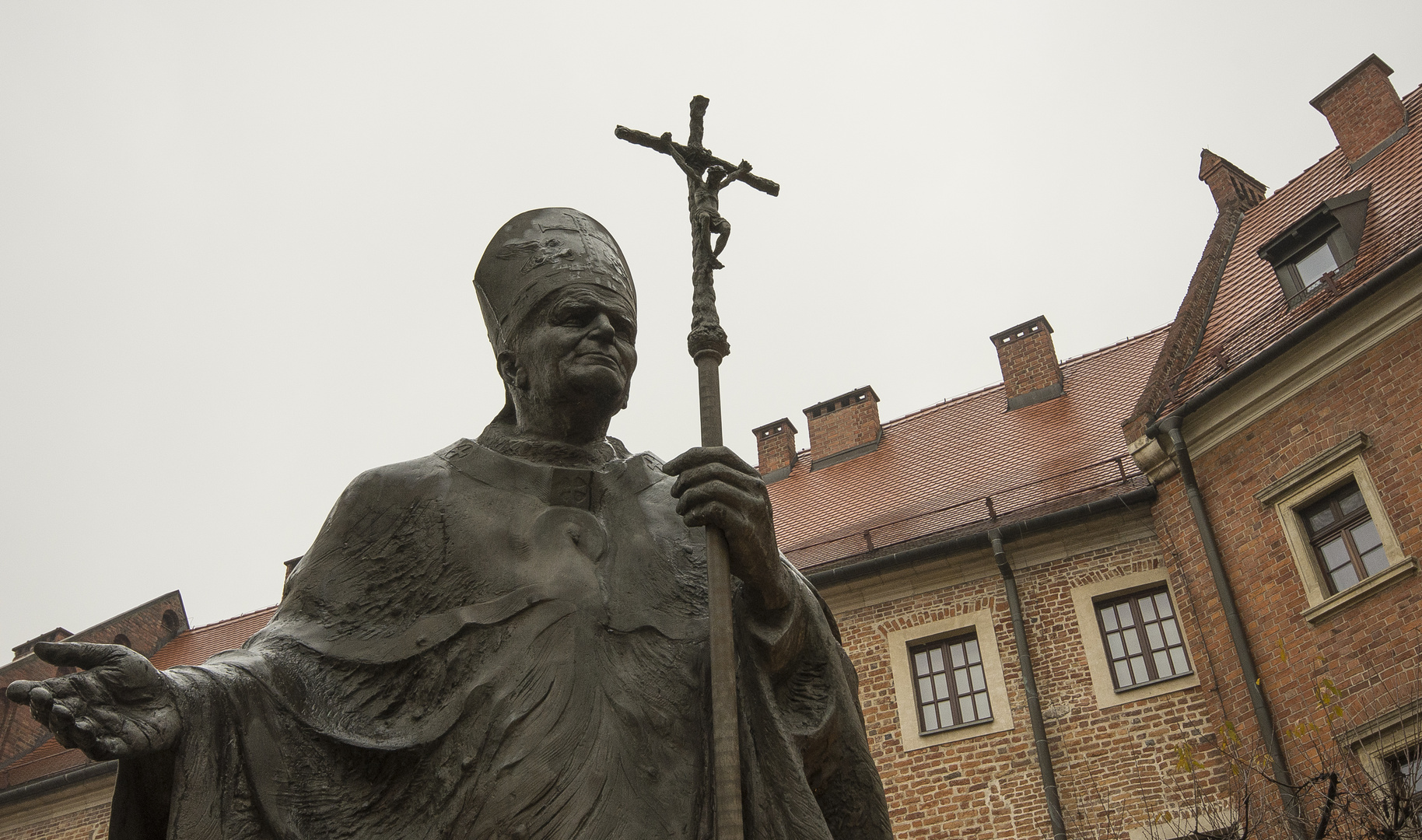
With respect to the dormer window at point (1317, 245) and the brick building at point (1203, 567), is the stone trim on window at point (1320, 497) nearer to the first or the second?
the brick building at point (1203, 567)

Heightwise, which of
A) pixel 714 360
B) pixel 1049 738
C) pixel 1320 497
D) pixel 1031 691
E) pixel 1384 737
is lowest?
pixel 714 360

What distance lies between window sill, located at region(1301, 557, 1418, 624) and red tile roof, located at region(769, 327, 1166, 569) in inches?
133

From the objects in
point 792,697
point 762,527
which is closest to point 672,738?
point 792,697

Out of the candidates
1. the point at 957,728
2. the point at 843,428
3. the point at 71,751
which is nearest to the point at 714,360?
the point at 957,728

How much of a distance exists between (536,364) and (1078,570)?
1444 centimetres

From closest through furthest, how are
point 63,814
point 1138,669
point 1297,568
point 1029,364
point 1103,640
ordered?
point 1297,568
point 1138,669
point 1103,640
point 63,814
point 1029,364

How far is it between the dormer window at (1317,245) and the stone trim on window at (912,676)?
18.4 ft

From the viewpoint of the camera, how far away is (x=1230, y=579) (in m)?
14.6

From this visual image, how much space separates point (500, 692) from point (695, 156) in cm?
142

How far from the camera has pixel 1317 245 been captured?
15383mm

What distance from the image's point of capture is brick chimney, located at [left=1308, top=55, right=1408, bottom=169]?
1736 cm

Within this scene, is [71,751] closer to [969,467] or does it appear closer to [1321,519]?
[969,467]

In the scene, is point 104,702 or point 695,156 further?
point 695,156

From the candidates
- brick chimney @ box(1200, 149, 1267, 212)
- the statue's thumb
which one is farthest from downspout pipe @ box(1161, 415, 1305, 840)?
the statue's thumb
